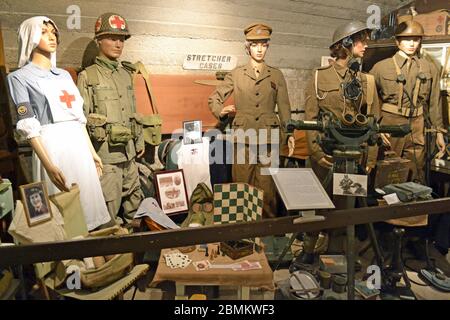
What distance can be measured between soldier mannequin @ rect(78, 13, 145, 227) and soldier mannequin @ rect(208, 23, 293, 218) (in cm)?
87

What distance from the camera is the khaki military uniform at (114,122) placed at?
355 cm

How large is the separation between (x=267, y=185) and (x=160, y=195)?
114 cm

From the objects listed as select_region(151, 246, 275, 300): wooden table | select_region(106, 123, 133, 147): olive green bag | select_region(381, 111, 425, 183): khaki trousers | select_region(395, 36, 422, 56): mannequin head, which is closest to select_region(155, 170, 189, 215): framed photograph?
select_region(106, 123, 133, 147): olive green bag

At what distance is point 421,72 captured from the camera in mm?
4137

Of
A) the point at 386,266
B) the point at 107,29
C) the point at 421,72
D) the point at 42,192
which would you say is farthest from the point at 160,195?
the point at 421,72

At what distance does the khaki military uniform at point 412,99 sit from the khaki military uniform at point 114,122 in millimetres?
2644

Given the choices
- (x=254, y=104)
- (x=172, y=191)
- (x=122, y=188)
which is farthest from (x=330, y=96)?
(x=122, y=188)

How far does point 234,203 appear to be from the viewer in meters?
3.44

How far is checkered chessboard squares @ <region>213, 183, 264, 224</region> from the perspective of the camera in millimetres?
3408

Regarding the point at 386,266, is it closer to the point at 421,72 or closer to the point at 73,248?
the point at 421,72

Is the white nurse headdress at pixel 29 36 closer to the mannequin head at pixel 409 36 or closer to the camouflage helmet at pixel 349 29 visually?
the camouflage helmet at pixel 349 29

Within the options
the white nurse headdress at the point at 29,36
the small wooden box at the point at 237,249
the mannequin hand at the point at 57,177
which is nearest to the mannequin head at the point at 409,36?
the small wooden box at the point at 237,249

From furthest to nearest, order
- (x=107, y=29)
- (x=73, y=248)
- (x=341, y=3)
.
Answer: (x=341, y=3)
(x=107, y=29)
(x=73, y=248)

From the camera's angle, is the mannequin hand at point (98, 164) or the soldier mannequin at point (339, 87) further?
the soldier mannequin at point (339, 87)
